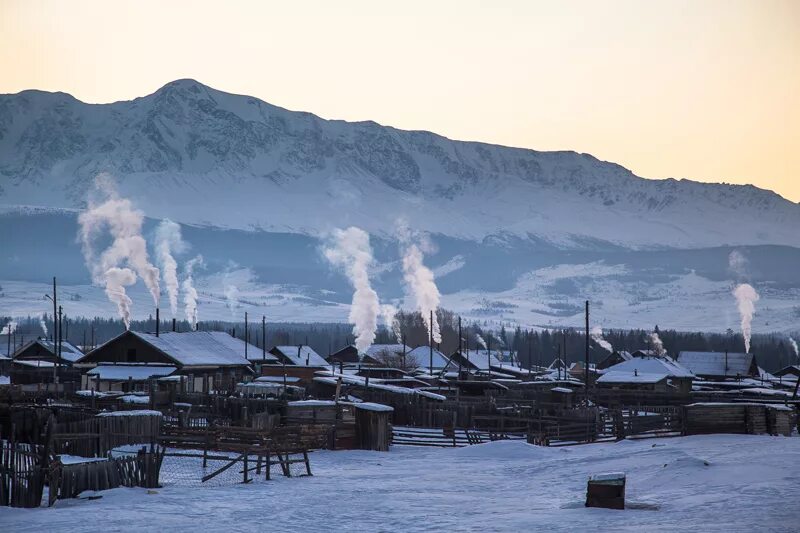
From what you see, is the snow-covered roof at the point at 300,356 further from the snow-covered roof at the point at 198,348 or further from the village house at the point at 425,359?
the village house at the point at 425,359

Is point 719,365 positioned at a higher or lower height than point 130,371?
lower

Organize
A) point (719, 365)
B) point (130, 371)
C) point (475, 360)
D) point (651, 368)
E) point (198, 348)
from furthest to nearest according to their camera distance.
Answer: point (719, 365) < point (475, 360) < point (651, 368) < point (198, 348) < point (130, 371)

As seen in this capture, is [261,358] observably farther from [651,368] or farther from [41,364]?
[651,368]

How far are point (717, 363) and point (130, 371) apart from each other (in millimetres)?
64854

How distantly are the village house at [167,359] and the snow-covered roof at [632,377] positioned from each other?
97.0ft

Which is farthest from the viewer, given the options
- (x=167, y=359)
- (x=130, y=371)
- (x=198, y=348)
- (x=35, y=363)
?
(x=35, y=363)

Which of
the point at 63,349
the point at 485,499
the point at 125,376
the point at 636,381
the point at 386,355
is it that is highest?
the point at 63,349

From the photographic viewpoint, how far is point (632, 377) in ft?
295

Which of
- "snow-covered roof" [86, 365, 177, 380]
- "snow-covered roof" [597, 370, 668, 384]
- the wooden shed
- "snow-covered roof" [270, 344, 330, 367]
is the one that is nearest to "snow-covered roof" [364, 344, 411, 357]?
"snow-covered roof" [270, 344, 330, 367]

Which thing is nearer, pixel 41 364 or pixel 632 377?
pixel 632 377

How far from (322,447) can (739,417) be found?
1547 centimetres

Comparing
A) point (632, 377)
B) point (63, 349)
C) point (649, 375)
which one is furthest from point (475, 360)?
point (63, 349)

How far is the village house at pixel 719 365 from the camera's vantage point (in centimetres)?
11194

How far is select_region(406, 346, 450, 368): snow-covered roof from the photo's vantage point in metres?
110
